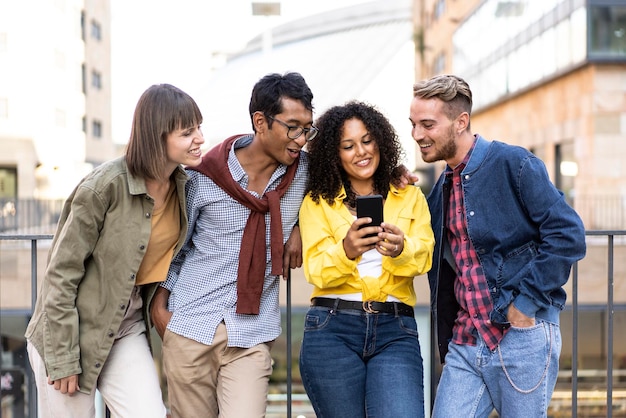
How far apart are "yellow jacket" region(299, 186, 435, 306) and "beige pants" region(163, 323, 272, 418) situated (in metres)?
0.43

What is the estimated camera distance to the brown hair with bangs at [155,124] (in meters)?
3.04

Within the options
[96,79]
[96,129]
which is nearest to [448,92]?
[96,129]

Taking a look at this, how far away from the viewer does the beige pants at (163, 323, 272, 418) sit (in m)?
3.14

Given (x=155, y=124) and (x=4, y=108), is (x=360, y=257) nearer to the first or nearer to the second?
(x=155, y=124)

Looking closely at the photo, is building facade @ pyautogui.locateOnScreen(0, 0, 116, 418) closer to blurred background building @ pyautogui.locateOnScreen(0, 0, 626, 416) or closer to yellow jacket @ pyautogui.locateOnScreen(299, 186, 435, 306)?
blurred background building @ pyautogui.locateOnScreen(0, 0, 626, 416)

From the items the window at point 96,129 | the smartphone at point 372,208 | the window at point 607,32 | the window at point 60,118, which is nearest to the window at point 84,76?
the window at point 96,129

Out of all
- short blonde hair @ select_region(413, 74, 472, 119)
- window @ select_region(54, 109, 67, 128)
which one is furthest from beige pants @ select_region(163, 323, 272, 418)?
window @ select_region(54, 109, 67, 128)

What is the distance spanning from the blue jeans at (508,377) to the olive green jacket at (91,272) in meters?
1.42

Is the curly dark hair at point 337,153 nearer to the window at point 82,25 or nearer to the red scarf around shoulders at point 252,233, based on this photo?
the red scarf around shoulders at point 252,233

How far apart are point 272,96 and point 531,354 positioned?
155 centimetres

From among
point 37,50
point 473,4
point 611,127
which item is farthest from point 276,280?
point 37,50

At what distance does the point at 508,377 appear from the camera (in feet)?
9.73

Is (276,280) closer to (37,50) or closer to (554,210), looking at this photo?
(554,210)

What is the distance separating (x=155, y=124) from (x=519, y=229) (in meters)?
1.56
